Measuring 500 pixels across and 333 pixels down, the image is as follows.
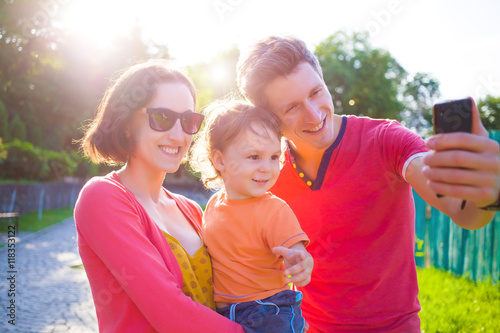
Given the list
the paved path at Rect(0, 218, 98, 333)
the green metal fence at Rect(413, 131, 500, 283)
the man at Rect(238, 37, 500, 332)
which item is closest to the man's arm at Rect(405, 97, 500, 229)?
the man at Rect(238, 37, 500, 332)

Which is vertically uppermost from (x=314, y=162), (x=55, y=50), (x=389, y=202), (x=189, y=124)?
(x=55, y=50)

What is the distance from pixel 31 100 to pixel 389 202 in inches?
1459

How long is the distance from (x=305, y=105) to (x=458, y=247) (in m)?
6.18

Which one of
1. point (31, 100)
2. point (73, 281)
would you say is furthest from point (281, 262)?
point (31, 100)

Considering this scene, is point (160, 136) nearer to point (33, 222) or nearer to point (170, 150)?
point (170, 150)

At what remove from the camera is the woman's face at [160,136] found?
2312 mm

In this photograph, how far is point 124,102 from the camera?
2.35 meters

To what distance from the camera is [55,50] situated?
20.7 m

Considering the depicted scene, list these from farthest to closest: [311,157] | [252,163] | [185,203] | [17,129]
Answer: [17,129], [185,203], [311,157], [252,163]

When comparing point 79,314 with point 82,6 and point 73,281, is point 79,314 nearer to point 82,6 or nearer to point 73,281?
point 73,281

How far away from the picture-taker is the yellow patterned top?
6.64 feet

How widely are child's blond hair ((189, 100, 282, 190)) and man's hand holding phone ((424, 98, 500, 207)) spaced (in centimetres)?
118

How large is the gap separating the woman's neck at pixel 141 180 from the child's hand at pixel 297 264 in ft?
3.14

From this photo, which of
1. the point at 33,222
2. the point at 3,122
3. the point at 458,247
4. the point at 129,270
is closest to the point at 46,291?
the point at 129,270
